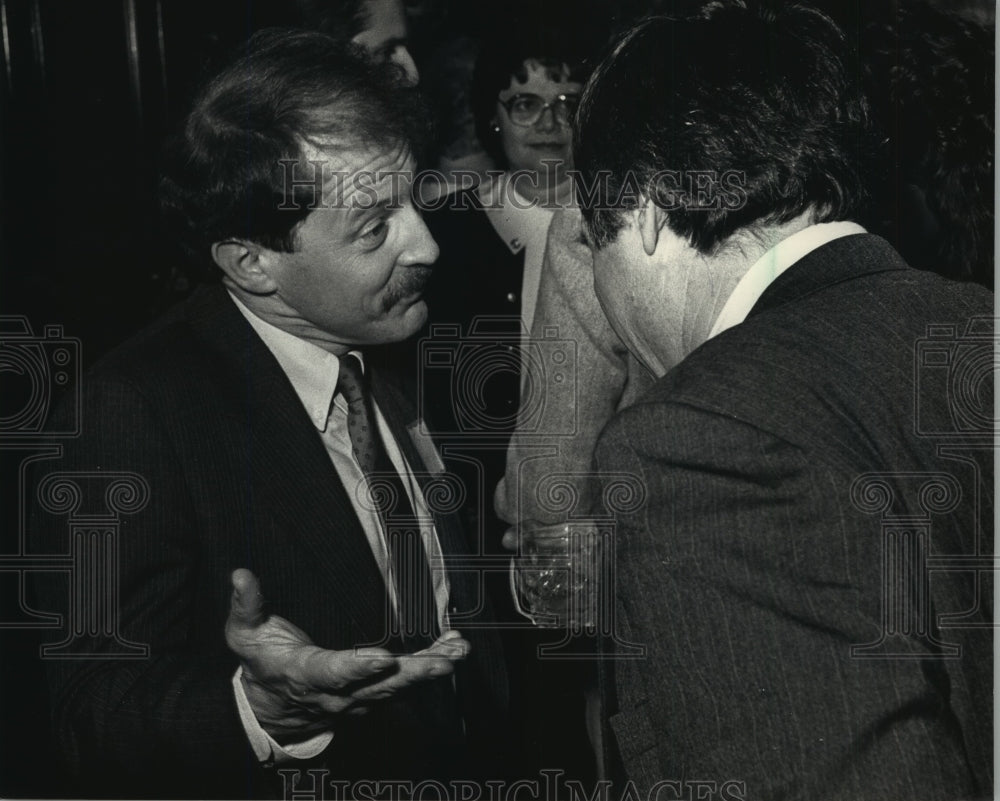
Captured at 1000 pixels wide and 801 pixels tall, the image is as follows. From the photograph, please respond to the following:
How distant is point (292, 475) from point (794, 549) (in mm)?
1040

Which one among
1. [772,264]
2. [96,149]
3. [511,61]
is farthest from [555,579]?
[96,149]

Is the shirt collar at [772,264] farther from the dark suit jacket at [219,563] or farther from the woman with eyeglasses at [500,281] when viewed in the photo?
the dark suit jacket at [219,563]

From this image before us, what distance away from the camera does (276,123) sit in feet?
7.42

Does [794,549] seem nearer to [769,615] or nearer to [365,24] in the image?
[769,615]

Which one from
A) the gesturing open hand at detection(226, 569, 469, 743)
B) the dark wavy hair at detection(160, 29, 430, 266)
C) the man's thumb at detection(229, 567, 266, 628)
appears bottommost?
the gesturing open hand at detection(226, 569, 469, 743)

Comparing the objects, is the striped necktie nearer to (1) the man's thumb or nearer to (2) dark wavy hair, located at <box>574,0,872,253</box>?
(1) the man's thumb

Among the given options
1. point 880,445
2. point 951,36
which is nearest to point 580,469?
point 880,445

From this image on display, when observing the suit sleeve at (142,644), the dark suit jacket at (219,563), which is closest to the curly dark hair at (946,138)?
the dark suit jacket at (219,563)

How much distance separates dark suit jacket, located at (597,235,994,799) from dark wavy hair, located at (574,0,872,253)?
0.20 metres

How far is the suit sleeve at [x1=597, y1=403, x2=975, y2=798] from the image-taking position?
5.57 feet

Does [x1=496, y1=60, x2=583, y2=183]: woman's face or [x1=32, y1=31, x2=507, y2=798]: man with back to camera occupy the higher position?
[x1=496, y1=60, x2=583, y2=183]: woman's face

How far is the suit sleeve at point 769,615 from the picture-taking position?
1.70 meters

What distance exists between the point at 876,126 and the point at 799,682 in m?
1.16

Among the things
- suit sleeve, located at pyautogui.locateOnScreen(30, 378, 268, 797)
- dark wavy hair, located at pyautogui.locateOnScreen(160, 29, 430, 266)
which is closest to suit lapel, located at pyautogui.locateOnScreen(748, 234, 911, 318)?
dark wavy hair, located at pyautogui.locateOnScreen(160, 29, 430, 266)
